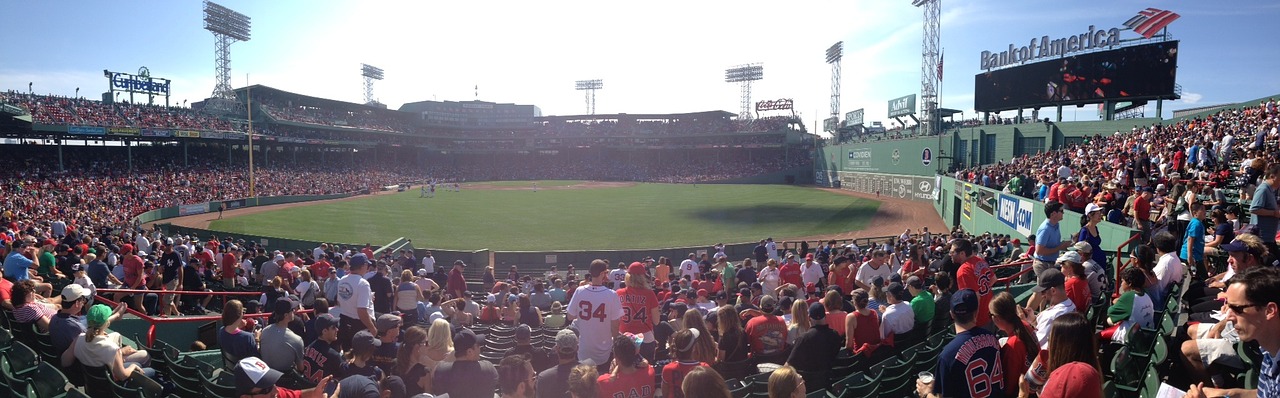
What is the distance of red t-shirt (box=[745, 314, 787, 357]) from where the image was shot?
575 cm

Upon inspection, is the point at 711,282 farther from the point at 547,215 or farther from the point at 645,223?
the point at 547,215

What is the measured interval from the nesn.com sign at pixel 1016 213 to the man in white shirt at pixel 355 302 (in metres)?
17.4

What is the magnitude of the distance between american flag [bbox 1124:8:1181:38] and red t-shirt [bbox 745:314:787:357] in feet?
115

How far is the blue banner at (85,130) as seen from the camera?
133 ft

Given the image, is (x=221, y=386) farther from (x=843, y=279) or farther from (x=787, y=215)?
(x=787, y=215)

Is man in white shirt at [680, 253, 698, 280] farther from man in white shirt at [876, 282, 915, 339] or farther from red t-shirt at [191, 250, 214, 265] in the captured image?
red t-shirt at [191, 250, 214, 265]

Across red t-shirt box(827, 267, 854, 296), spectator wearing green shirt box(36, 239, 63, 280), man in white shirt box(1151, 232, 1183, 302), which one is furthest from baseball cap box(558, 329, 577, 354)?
spectator wearing green shirt box(36, 239, 63, 280)

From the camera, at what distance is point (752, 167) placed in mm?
76688

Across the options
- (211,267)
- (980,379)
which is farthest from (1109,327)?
(211,267)

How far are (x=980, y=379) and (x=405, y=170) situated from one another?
259 feet

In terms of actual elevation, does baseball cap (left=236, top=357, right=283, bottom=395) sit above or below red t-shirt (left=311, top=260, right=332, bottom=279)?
above

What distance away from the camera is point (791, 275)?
11.0 metres

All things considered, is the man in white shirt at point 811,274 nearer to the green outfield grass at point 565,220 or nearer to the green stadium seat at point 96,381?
the green stadium seat at point 96,381

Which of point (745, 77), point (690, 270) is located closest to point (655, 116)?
point (745, 77)
